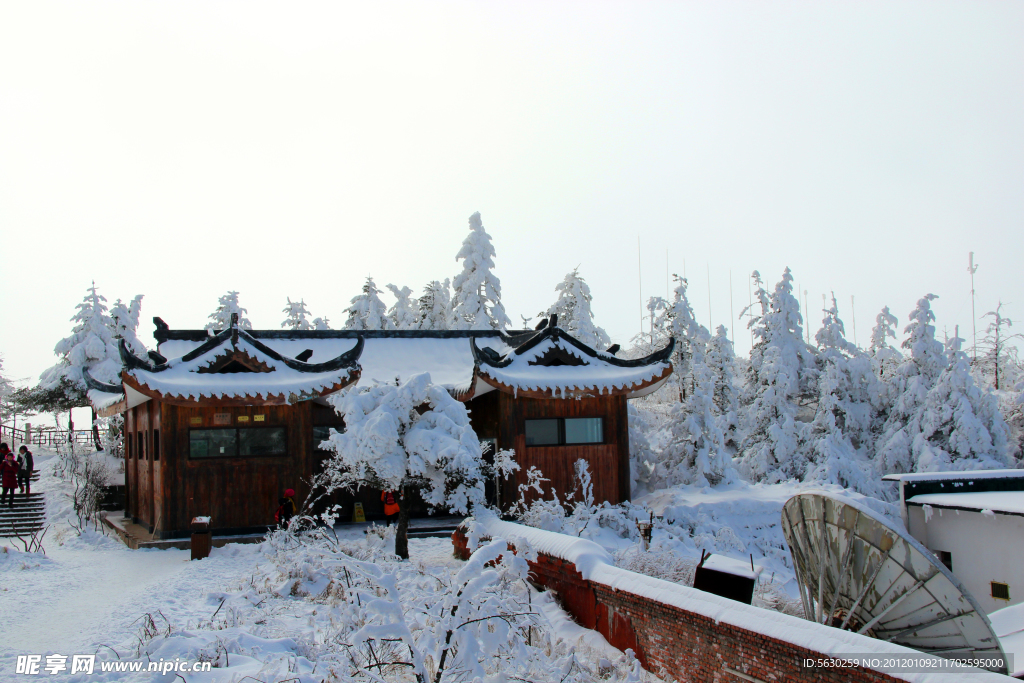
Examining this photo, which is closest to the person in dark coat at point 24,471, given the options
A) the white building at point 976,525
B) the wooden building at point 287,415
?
the wooden building at point 287,415

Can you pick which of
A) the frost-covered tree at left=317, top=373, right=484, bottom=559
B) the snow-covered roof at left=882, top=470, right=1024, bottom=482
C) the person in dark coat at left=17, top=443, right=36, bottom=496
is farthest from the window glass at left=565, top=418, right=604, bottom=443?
the person in dark coat at left=17, top=443, right=36, bottom=496

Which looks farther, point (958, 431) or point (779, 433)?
point (779, 433)

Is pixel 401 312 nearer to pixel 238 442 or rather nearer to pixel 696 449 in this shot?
pixel 696 449

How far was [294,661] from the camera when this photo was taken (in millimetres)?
6676

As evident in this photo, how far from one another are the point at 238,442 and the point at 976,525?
1470 cm

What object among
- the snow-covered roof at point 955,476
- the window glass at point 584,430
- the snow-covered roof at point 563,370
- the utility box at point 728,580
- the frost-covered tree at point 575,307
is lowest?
the utility box at point 728,580

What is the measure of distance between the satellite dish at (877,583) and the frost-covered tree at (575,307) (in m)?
26.7

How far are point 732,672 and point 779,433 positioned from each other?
23757mm

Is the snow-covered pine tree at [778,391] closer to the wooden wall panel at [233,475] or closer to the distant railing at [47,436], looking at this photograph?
the wooden wall panel at [233,475]

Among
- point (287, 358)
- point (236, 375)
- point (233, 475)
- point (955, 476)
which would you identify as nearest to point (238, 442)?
point (233, 475)

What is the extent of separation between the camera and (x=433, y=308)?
41812 mm

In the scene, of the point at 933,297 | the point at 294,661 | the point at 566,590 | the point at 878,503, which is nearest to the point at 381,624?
the point at 294,661

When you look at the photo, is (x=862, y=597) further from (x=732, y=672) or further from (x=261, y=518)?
(x=261, y=518)

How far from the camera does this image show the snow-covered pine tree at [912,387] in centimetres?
2723
